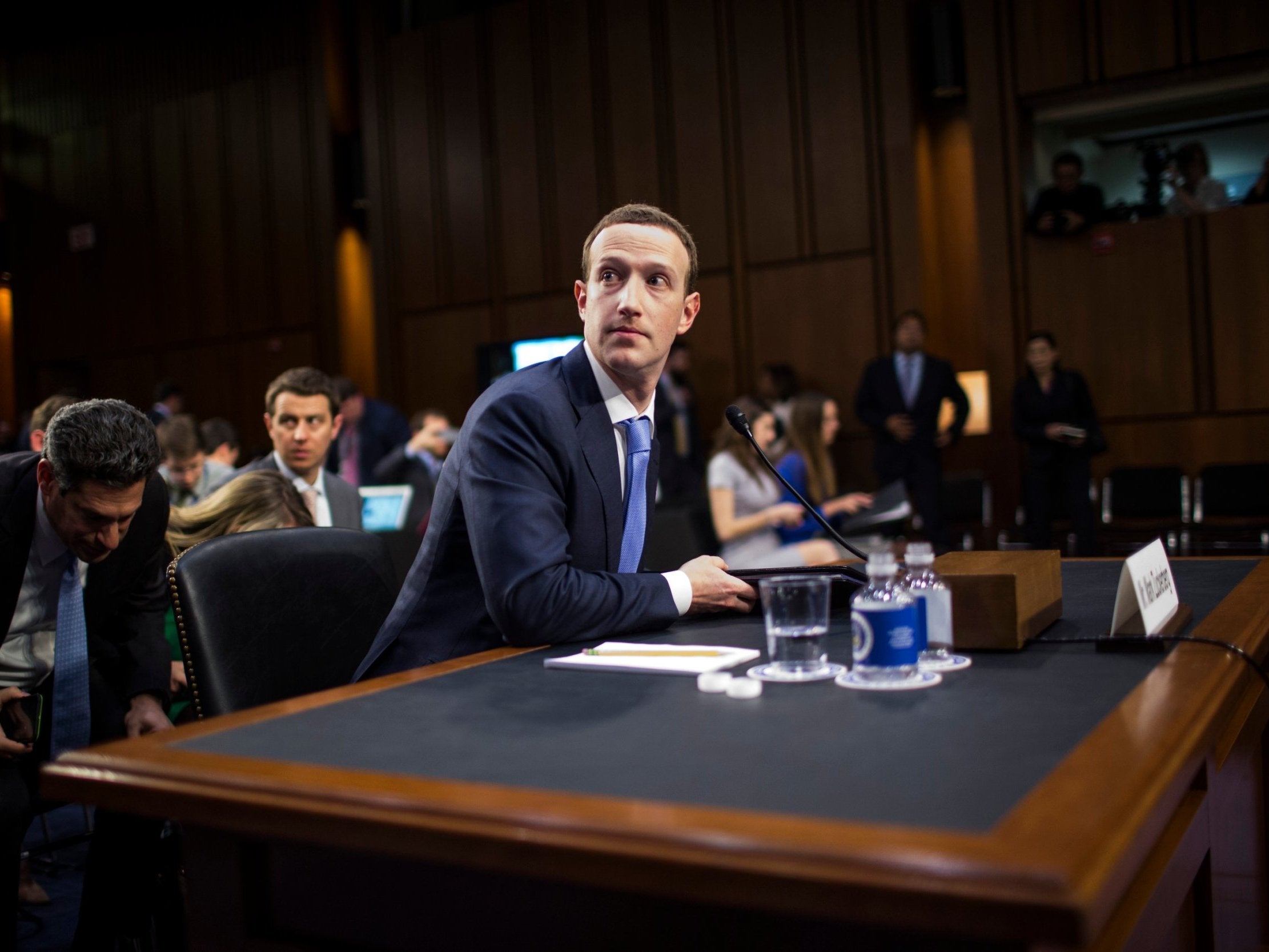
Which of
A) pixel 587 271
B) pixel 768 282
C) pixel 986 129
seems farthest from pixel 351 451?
pixel 587 271

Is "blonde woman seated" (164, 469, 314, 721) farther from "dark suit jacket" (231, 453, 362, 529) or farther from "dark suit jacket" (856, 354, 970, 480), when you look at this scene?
"dark suit jacket" (856, 354, 970, 480)

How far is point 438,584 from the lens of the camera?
1.76 m

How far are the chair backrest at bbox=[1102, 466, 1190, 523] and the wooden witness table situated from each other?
5469 mm

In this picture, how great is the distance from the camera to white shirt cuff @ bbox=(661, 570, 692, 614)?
169 centimetres

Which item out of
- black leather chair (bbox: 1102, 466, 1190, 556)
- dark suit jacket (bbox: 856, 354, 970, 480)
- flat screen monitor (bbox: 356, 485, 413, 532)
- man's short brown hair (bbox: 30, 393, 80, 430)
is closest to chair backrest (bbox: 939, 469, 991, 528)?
dark suit jacket (bbox: 856, 354, 970, 480)

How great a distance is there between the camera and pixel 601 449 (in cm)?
180

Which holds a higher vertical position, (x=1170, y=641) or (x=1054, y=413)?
(x=1054, y=413)

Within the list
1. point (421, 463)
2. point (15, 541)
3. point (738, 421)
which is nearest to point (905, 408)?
point (421, 463)

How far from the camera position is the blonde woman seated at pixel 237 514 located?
8.75 feet

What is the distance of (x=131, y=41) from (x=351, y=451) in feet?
21.0

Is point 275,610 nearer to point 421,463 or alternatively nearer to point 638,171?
point 421,463

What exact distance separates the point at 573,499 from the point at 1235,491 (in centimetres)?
556

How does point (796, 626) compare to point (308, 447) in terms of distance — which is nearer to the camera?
point (796, 626)

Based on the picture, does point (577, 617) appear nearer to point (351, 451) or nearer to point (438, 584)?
point (438, 584)
